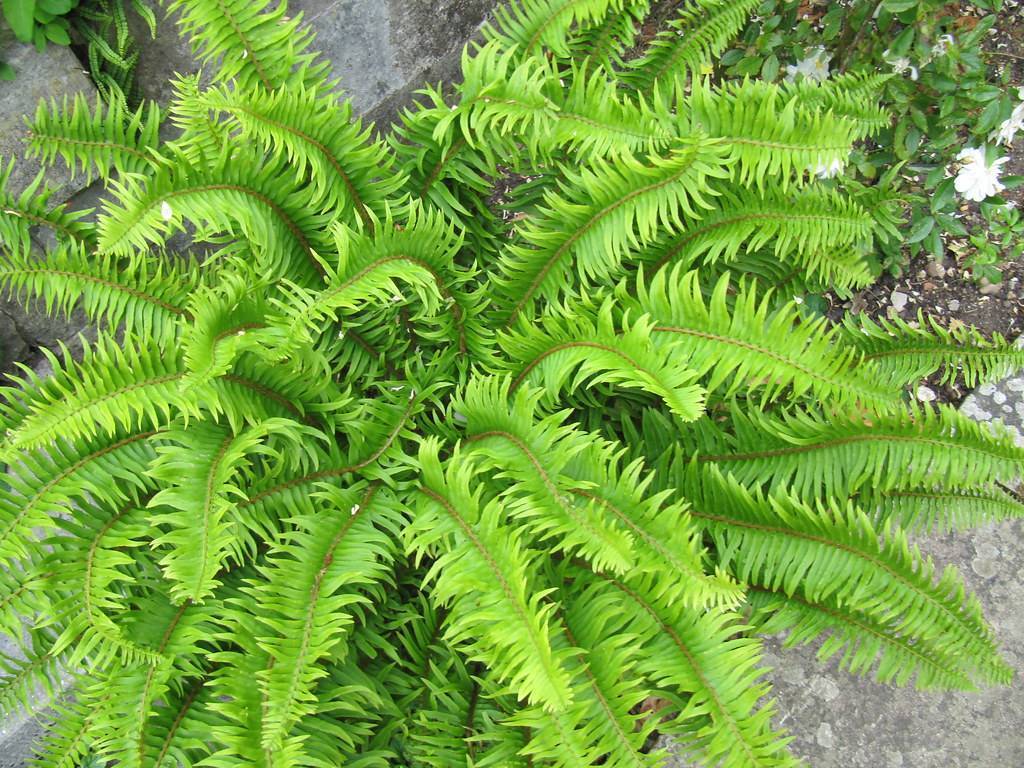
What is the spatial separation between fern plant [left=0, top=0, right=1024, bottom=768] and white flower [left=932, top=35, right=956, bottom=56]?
480mm

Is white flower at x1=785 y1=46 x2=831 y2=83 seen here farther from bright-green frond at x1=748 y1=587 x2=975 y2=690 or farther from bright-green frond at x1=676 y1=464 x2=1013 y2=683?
bright-green frond at x1=748 y1=587 x2=975 y2=690

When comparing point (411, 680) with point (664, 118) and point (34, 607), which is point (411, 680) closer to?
point (34, 607)

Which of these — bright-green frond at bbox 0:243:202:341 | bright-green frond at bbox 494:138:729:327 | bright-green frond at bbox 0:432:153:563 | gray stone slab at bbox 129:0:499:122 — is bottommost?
bright-green frond at bbox 0:432:153:563

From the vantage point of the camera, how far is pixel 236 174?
2.14m

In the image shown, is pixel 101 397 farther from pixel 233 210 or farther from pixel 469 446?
pixel 469 446

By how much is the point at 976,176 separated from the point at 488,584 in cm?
209

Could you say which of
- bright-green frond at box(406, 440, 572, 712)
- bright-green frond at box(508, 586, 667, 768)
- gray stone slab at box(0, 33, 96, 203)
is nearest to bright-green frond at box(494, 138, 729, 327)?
bright-green frond at box(406, 440, 572, 712)

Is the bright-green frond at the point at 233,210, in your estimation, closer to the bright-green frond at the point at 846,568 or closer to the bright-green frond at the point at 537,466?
the bright-green frond at the point at 537,466

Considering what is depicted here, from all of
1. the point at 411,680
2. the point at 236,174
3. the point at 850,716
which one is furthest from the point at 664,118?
the point at 850,716

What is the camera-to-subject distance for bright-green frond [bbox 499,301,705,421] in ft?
6.05

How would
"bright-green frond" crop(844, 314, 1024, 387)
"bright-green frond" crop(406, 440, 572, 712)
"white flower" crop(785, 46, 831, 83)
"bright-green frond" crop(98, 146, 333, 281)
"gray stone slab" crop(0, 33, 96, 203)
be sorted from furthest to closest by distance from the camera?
1. "white flower" crop(785, 46, 831, 83)
2. "gray stone slab" crop(0, 33, 96, 203)
3. "bright-green frond" crop(844, 314, 1024, 387)
4. "bright-green frond" crop(98, 146, 333, 281)
5. "bright-green frond" crop(406, 440, 572, 712)

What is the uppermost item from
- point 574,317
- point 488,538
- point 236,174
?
point 236,174

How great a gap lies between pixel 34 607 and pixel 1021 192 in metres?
3.54

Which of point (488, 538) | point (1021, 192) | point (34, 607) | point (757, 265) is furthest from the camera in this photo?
point (1021, 192)
